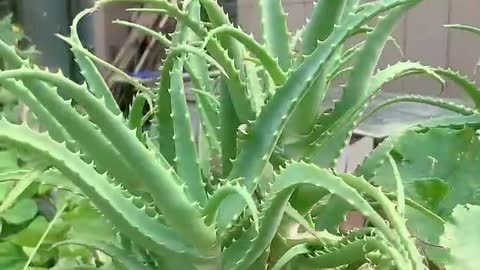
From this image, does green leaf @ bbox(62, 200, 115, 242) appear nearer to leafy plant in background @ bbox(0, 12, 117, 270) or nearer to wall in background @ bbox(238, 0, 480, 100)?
leafy plant in background @ bbox(0, 12, 117, 270)

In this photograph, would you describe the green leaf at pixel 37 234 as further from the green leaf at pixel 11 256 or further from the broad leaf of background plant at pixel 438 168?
the broad leaf of background plant at pixel 438 168

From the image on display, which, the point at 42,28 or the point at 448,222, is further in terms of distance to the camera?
the point at 42,28

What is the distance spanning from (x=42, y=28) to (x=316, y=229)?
88 cm

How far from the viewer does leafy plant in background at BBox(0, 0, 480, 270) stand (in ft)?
1.15

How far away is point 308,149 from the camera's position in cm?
42

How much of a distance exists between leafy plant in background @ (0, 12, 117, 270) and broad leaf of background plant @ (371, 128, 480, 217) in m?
0.19

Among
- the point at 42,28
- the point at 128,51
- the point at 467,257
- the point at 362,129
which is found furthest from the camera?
the point at 128,51

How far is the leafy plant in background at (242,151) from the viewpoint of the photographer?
13.8 inches

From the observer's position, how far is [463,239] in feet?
1.19

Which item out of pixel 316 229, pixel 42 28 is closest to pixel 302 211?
pixel 316 229

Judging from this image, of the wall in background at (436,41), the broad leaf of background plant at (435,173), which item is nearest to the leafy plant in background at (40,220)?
the broad leaf of background plant at (435,173)

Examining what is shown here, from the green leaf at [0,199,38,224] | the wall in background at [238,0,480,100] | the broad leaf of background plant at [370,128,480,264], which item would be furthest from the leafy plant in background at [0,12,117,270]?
the wall in background at [238,0,480,100]

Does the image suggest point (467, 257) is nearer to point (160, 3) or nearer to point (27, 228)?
point (160, 3)

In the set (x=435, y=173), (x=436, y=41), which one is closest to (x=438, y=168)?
(x=435, y=173)
